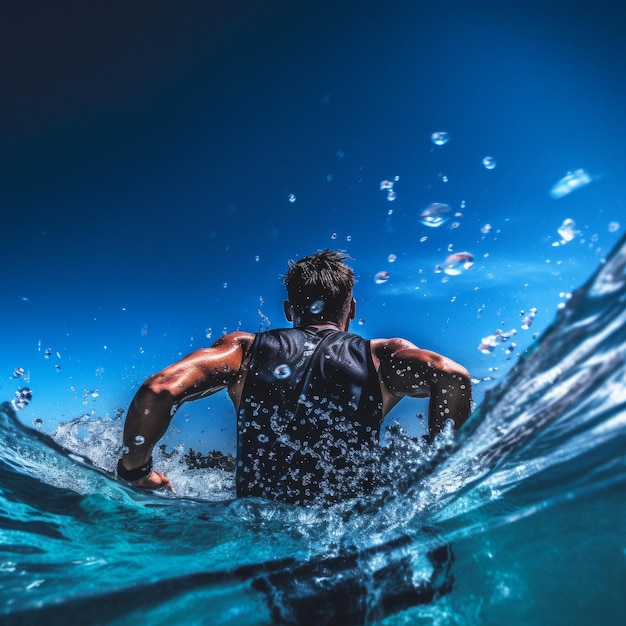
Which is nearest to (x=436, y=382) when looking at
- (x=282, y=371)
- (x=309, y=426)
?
(x=309, y=426)

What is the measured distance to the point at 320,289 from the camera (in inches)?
122

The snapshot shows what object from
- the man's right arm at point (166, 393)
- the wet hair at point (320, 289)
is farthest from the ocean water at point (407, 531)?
the wet hair at point (320, 289)

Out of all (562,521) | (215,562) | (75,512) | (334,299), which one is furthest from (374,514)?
(75,512)

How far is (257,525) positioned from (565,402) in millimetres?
2371

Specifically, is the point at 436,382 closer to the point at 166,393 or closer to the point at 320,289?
the point at 320,289

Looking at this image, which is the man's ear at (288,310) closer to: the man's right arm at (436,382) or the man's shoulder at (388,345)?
the man's shoulder at (388,345)

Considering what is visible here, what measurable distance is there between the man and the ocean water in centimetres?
21

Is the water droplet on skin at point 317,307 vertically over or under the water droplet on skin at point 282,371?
over

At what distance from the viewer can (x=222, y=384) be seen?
2693 millimetres

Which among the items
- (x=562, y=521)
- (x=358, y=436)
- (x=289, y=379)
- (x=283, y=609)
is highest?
(x=289, y=379)

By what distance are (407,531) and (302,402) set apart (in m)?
1.36

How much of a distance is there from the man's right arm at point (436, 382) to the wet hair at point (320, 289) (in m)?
0.73

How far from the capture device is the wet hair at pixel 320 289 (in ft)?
10.2

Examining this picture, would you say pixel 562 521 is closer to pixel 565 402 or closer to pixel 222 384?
pixel 565 402
